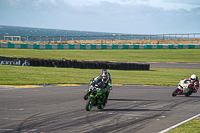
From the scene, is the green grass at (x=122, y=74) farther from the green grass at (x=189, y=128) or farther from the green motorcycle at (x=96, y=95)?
the green motorcycle at (x=96, y=95)

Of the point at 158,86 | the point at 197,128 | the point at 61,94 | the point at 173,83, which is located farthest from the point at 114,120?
the point at 173,83

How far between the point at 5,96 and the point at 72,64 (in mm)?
16259

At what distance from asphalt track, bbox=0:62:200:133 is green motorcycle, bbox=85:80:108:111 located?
0.84ft

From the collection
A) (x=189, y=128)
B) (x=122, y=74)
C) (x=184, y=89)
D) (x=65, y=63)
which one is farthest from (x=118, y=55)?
(x=189, y=128)

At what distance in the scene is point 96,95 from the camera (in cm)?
1136

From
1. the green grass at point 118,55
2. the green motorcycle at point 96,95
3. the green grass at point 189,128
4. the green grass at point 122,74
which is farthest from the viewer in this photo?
the green grass at point 118,55

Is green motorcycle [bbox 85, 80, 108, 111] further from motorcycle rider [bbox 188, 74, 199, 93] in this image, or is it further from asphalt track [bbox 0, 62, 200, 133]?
motorcycle rider [bbox 188, 74, 199, 93]

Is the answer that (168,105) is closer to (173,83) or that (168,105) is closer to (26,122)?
(26,122)

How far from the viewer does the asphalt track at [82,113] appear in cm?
870

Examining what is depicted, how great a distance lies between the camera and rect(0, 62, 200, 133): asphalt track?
8.70 meters

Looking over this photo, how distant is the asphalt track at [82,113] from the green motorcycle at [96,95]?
10.1 inches

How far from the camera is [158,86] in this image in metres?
20.9

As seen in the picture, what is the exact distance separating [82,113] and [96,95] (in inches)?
37.7

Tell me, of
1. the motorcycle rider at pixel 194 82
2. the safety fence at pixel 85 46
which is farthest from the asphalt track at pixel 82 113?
the safety fence at pixel 85 46
